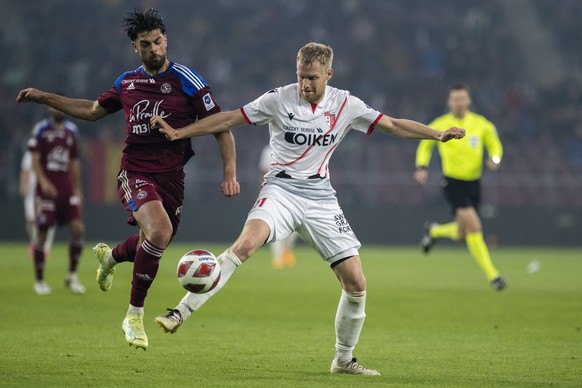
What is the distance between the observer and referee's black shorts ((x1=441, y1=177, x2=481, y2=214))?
48.3ft

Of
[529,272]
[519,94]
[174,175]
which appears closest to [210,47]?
[519,94]

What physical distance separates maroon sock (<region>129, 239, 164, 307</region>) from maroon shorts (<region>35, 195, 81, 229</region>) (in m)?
6.08

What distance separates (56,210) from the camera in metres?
13.3

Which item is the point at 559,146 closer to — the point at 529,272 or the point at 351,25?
the point at 351,25

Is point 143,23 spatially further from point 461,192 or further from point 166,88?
point 461,192

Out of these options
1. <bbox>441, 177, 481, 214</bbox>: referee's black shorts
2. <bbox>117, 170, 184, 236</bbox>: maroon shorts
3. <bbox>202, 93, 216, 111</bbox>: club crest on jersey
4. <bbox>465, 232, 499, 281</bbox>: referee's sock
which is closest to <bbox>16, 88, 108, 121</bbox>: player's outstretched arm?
<bbox>117, 170, 184, 236</bbox>: maroon shorts

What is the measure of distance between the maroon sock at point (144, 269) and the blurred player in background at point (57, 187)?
234 inches

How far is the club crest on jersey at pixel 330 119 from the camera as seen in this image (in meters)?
7.20

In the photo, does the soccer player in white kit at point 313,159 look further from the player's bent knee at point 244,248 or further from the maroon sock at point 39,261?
the maroon sock at point 39,261

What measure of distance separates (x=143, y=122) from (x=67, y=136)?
5.92 meters

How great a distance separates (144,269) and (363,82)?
2230cm

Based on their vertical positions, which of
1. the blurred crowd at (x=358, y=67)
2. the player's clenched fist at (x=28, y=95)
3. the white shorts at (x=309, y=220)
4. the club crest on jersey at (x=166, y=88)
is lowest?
the white shorts at (x=309, y=220)

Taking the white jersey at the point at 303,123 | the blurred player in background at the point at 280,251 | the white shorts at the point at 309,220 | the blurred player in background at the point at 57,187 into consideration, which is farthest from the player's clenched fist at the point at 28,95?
the blurred player in background at the point at 280,251

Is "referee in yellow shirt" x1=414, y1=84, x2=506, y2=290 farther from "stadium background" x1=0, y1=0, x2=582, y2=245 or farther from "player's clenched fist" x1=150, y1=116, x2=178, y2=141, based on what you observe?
"stadium background" x1=0, y1=0, x2=582, y2=245
